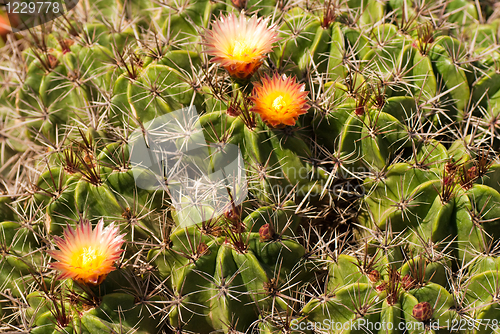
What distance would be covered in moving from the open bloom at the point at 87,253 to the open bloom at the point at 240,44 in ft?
2.81

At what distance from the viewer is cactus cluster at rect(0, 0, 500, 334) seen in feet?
5.55

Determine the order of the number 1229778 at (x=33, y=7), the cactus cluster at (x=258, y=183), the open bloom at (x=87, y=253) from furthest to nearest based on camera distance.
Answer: the number 1229778 at (x=33, y=7) → the cactus cluster at (x=258, y=183) → the open bloom at (x=87, y=253)

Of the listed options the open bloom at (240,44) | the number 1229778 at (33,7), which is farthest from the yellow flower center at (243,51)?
the number 1229778 at (33,7)

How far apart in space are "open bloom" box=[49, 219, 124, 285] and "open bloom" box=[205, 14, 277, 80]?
0.86m

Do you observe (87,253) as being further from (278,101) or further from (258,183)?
(278,101)

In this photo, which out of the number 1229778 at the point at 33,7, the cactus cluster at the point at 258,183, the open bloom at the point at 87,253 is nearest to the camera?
the open bloom at the point at 87,253

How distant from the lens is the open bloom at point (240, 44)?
1.74 m

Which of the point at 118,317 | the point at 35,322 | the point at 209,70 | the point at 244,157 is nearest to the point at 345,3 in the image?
the point at 209,70

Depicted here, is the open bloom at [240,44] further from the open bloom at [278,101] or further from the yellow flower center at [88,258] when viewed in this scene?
the yellow flower center at [88,258]

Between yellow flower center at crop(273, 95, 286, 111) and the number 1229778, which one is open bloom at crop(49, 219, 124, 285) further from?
the number 1229778

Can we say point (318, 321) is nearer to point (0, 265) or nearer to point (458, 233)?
point (458, 233)

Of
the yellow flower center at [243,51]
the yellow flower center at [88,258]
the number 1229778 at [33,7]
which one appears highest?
the number 1229778 at [33,7]

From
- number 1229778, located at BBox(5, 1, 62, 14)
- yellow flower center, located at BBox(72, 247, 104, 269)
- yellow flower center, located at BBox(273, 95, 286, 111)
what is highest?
number 1229778, located at BBox(5, 1, 62, 14)

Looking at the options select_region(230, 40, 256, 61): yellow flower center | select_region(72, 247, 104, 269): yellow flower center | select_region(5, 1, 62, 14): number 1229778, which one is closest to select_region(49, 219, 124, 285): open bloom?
select_region(72, 247, 104, 269): yellow flower center
